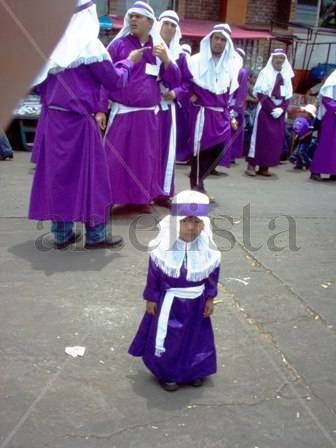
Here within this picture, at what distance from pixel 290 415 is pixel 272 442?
242 millimetres

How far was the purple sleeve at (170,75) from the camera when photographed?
5.46 metres

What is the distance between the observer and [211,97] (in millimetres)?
6410

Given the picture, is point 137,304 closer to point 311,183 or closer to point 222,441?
point 222,441

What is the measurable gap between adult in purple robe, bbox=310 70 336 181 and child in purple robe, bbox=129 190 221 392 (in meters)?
5.98

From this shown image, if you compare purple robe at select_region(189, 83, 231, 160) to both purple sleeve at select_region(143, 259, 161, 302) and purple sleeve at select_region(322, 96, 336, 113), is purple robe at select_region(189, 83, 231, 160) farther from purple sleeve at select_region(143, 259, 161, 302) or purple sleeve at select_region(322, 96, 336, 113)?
purple sleeve at select_region(143, 259, 161, 302)

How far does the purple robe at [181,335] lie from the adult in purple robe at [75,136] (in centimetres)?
174

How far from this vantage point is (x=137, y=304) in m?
3.89

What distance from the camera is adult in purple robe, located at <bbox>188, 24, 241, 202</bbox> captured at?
6.23 metres

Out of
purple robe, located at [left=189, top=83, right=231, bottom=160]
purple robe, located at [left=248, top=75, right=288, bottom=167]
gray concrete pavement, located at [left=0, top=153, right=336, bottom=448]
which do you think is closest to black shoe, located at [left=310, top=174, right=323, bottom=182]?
purple robe, located at [left=248, top=75, right=288, bottom=167]

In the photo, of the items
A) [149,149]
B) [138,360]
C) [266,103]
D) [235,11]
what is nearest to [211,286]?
[138,360]

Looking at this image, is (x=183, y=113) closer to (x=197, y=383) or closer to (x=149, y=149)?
(x=149, y=149)

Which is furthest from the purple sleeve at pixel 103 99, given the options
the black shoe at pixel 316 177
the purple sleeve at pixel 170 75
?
the black shoe at pixel 316 177

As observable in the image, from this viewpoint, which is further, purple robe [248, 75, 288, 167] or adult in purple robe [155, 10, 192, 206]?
purple robe [248, 75, 288, 167]

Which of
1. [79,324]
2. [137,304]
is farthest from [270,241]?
[79,324]
